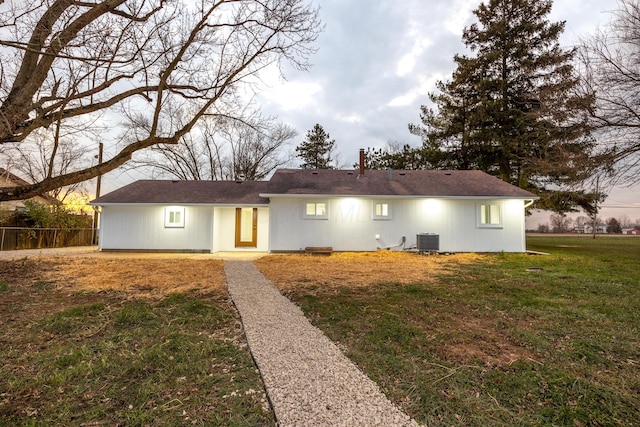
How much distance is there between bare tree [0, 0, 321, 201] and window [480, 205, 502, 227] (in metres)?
10.1

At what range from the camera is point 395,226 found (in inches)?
522

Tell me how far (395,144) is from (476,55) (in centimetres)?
893

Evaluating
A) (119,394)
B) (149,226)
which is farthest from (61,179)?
(149,226)

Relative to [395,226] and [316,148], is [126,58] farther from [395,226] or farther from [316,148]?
[316,148]

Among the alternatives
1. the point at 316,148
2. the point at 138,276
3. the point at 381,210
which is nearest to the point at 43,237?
the point at 138,276

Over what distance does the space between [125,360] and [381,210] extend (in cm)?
1137

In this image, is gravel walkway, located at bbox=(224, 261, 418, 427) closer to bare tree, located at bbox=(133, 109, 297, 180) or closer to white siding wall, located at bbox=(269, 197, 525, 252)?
white siding wall, located at bbox=(269, 197, 525, 252)

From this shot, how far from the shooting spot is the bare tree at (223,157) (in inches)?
902

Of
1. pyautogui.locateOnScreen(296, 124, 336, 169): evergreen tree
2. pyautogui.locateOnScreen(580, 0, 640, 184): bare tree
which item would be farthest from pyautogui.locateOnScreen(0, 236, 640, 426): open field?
pyautogui.locateOnScreen(296, 124, 336, 169): evergreen tree

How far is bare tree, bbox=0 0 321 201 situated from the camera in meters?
4.36

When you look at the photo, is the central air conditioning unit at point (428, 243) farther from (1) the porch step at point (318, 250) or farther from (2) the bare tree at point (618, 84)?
(2) the bare tree at point (618, 84)

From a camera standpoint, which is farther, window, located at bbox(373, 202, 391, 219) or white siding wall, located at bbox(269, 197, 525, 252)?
window, located at bbox(373, 202, 391, 219)

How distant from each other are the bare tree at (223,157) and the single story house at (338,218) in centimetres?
992

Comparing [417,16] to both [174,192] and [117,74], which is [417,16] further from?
[174,192]
